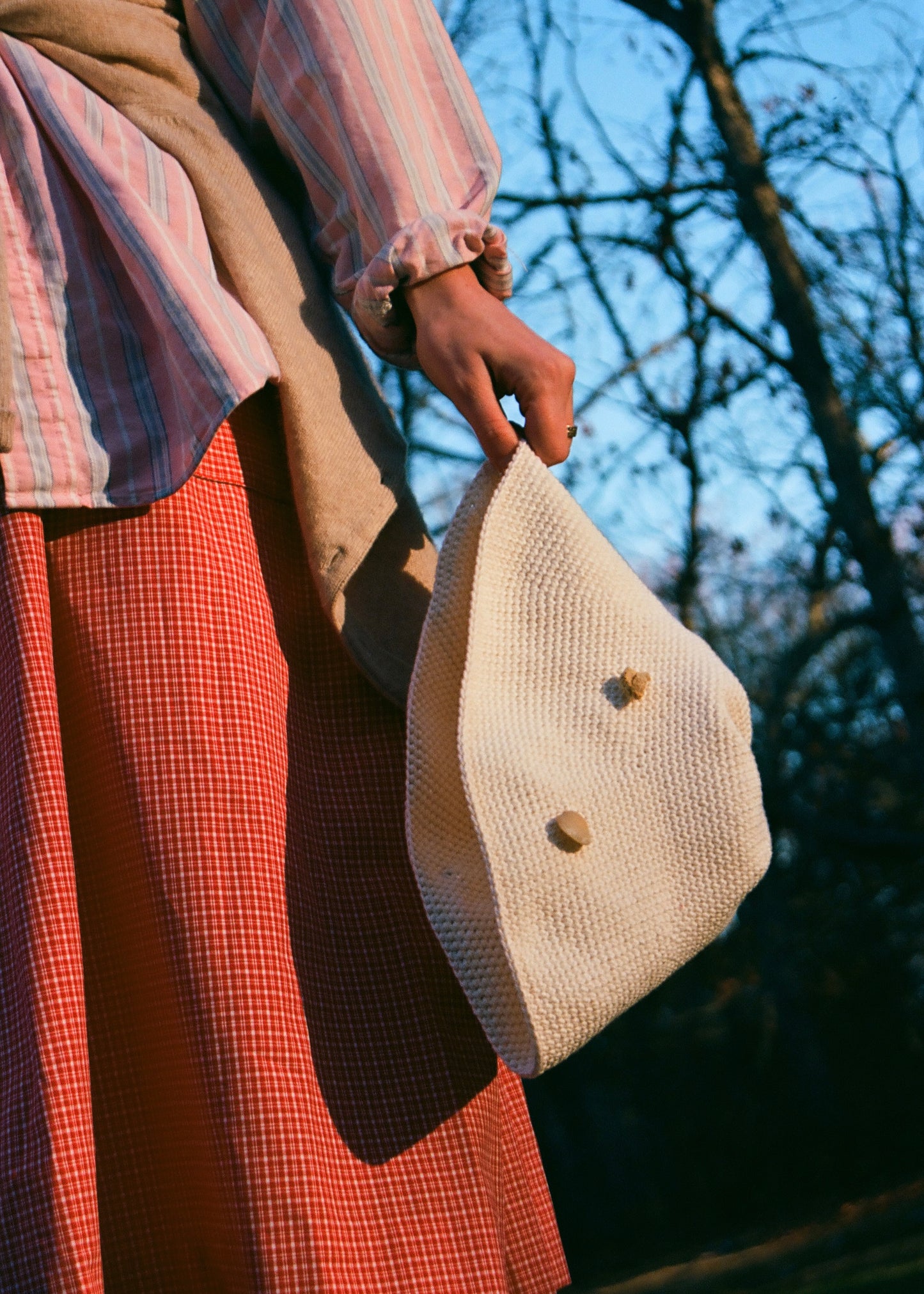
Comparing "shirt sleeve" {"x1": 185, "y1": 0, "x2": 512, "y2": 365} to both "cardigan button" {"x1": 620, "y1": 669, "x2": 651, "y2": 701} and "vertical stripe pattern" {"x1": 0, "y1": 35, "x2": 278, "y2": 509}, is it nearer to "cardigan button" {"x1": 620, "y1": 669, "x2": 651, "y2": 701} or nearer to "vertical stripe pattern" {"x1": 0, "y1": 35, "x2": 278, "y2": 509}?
"vertical stripe pattern" {"x1": 0, "y1": 35, "x2": 278, "y2": 509}

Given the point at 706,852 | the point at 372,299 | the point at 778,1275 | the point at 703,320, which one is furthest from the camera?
the point at 778,1275

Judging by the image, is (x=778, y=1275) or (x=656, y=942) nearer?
(x=656, y=942)

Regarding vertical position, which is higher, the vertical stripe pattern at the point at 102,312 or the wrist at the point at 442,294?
the wrist at the point at 442,294

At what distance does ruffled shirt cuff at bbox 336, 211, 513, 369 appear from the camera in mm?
990

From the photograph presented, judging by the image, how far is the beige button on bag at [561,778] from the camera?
2.80ft

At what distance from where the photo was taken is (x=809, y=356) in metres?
5.11

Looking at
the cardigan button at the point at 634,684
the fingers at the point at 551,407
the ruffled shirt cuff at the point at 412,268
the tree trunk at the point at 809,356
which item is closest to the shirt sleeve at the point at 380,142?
the ruffled shirt cuff at the point at 412,268

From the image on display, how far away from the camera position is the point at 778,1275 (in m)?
6.44

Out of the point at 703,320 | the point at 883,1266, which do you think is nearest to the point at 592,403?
the point at 703,320

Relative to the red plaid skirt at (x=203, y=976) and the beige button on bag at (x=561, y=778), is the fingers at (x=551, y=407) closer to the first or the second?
the beige button on bag at (x=561, y=778)

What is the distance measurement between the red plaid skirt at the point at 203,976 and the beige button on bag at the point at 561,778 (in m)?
0.11

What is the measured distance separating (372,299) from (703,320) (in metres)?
5.32

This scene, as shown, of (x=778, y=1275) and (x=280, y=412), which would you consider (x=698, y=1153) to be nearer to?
(x=778, y=1275)

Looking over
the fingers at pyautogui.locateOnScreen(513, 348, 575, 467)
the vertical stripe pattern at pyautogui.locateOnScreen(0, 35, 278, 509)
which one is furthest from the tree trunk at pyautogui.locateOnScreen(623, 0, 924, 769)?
the vertical stripe pattern at pyautogui.locateOnScreen(0, 35, 278, 509)
